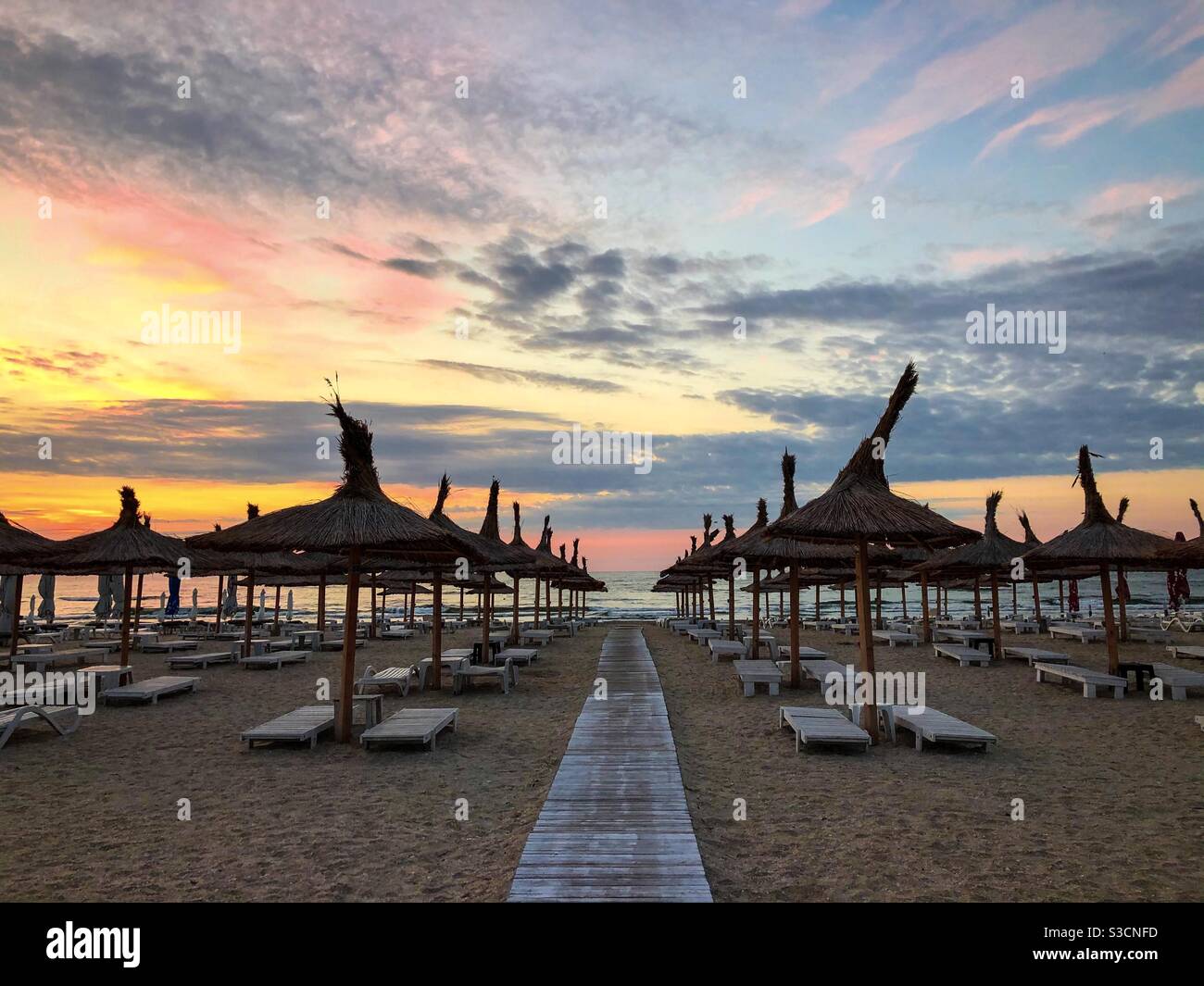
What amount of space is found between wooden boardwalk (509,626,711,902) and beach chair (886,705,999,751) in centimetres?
301

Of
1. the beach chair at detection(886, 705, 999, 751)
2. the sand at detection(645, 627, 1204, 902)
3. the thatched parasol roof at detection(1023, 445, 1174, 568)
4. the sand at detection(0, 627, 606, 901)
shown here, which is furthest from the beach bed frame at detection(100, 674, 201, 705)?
the thatched parasol roof at detection(1023, 445, 1174, 568)

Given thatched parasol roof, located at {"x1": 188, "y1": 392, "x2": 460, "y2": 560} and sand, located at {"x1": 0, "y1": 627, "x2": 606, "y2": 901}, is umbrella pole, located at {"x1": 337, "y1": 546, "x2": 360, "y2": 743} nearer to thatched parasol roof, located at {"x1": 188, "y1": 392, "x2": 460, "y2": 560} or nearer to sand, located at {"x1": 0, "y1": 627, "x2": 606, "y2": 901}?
sand, located at {"x1": 0, "y1": 627, "x2": 606, "y2": 901}

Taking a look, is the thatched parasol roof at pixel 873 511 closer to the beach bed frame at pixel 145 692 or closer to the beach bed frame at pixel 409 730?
the beach bed frame at pixel 409 730

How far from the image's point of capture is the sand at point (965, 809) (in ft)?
15.6

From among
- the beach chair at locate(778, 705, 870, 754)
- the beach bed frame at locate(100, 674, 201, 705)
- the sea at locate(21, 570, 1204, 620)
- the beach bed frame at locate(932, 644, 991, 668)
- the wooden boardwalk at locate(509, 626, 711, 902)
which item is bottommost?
the sea at locate(21, 570, 1204, 620)

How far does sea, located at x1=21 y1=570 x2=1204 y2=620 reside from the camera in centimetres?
5984

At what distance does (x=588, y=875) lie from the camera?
446cm

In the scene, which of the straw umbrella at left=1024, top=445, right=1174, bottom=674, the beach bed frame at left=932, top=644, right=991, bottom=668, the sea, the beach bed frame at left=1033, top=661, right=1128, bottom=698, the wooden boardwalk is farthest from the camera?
the sea

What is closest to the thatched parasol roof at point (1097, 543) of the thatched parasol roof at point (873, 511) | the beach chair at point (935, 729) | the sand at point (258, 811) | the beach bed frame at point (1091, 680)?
the beach bed frame at point (1091, 680)

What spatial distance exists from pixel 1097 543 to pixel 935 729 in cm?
820

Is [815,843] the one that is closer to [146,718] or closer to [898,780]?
[898,780]

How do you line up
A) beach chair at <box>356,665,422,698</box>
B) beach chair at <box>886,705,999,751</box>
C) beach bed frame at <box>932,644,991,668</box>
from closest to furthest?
beach chair at <box>886,705,999,751</box> → beach chair at <box>356,665,422,698</box> → beach bed frame at <box>932,644,991,668</box>

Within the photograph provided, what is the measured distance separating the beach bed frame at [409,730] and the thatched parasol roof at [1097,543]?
37.0 ft

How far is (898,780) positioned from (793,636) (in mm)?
5779
